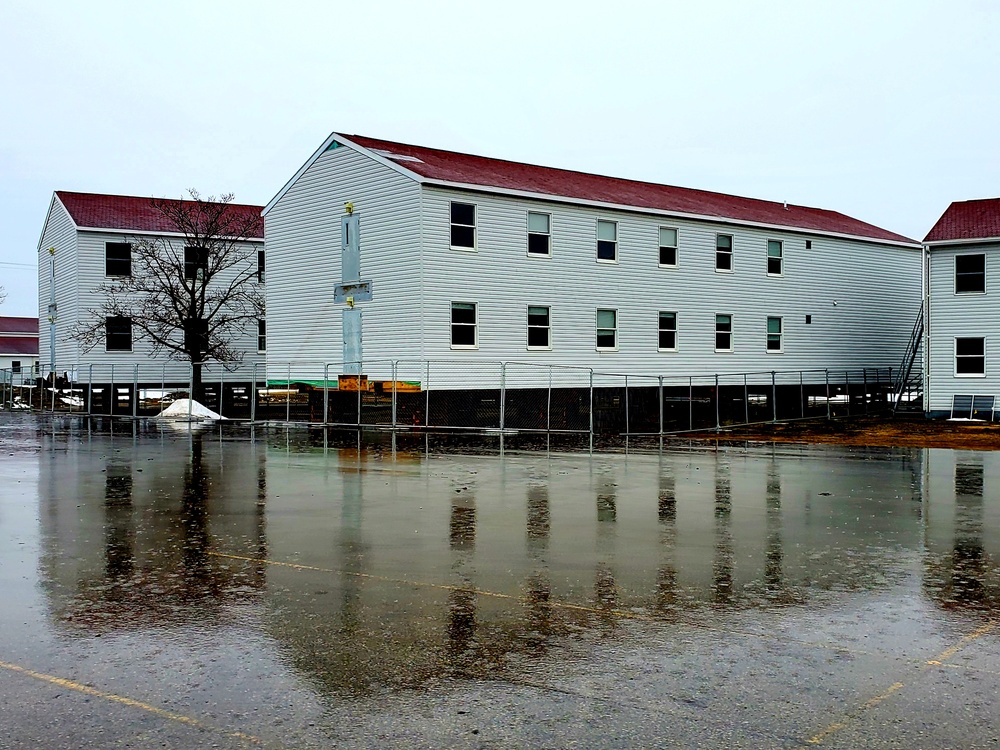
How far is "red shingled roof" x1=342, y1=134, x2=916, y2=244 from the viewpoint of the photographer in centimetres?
3503

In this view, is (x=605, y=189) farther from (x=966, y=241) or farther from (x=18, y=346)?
(x=18, y=346)

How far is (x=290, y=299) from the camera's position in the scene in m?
37.9

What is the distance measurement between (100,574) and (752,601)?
213 inches

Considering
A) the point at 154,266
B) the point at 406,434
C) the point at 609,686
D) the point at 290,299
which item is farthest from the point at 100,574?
the point at 154,266

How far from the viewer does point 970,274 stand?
3734 cm

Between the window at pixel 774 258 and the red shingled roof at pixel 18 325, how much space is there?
86989 millimetres

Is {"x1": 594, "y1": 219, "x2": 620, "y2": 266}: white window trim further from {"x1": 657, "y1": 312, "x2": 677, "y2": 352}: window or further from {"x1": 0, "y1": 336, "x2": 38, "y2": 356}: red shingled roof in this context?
{"x1": 0, "y1": 336, "x2": 38, "y2": 356}: red shingled roof

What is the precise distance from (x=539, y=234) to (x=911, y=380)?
1745 cm

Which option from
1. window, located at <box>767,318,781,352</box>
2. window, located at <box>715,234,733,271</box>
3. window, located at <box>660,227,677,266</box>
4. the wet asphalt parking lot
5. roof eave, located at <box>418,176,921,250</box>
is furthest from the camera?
window, located at <box>767,318,781,352</box>

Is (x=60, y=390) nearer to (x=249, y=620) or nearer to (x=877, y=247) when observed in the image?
(x=877, y=247)

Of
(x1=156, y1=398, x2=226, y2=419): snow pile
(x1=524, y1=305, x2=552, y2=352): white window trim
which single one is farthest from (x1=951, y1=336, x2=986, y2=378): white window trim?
(x1=156, y1=398, x2=226, y2=419): snow pile

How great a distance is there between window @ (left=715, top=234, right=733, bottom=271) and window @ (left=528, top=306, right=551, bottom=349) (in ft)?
27.6

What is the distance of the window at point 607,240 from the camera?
3725 cm

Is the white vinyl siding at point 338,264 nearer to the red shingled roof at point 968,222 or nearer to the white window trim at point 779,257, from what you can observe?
the white window trim at point 779,257
